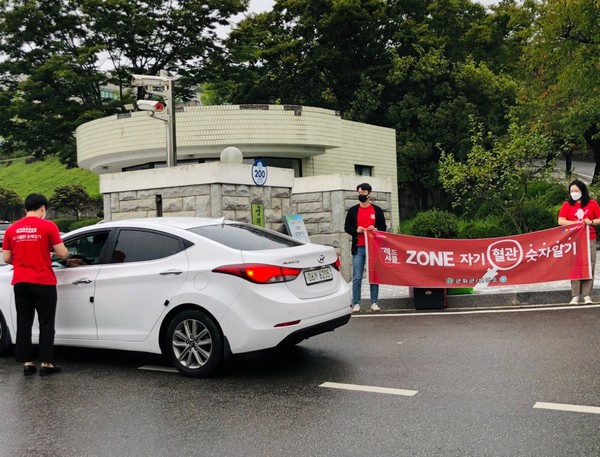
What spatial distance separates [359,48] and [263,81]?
570cm

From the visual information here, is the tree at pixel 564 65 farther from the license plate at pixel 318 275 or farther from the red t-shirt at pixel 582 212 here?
the license plate at pixel 318 275

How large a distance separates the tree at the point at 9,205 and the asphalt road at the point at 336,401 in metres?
59.0

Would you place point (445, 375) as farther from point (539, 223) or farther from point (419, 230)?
point (539, 223)

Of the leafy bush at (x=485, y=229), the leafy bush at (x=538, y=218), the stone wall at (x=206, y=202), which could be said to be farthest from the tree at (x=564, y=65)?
the stone wall at (x=206, y=202)

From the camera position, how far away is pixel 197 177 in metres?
12.0

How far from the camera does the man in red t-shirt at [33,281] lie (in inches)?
259

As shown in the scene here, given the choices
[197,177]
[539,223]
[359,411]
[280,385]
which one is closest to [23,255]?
[280,385]

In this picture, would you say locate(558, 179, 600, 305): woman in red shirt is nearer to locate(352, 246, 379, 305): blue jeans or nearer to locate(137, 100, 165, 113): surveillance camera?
locate(352, 246, 379, 305): blue jeans

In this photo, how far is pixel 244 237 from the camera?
22.0 feet

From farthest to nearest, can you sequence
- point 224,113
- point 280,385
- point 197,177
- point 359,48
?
point 359,48, point 224,113, point 197,177, point 280,385

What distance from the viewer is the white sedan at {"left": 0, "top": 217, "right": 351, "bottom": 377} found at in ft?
19.7

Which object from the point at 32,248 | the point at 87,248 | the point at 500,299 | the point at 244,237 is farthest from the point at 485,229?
the point at 32,248

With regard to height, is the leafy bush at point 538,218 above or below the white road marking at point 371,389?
above

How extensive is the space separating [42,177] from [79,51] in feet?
192
